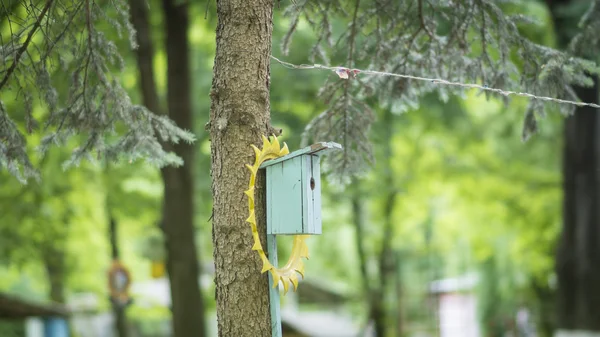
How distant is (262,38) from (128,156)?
153 cm

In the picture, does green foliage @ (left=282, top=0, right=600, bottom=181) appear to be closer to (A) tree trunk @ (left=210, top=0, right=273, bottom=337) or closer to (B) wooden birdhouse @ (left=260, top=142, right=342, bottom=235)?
(A) tree trunk @ (left=210, top=0, right=273, bottom=337)

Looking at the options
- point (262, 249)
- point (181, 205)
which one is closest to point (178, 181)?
point (181, 205)

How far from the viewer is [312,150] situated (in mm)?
4055

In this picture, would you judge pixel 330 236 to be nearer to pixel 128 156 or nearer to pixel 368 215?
pixel 368 215

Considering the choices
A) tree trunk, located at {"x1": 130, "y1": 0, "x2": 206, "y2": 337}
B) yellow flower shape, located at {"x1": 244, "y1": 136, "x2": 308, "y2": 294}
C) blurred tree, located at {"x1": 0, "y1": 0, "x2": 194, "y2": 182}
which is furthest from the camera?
tree trunk, located at {"x1": 130, "y1": 0, "x2": 206, "y2": 337}

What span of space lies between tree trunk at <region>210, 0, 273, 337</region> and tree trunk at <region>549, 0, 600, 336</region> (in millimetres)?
7172

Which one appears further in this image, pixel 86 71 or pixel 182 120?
pixel 182 120

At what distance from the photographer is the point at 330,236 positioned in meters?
21.8

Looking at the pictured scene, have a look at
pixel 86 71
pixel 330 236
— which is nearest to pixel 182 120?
pixel 86 71

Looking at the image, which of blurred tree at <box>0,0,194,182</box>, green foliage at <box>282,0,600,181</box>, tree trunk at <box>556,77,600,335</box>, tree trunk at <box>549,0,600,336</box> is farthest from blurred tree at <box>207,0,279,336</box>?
tree trunk at <box>556,77,600,335</box>

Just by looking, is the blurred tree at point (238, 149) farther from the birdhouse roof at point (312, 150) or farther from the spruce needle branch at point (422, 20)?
the spruce needle branch at point (422, 20)

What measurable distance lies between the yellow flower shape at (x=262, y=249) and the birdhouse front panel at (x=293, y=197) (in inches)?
3.7

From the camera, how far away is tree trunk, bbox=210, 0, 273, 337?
4102 mm

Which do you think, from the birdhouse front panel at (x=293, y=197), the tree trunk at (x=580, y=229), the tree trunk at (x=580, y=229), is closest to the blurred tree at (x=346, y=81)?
the birdhouse front panel at (x=293, y=197)
